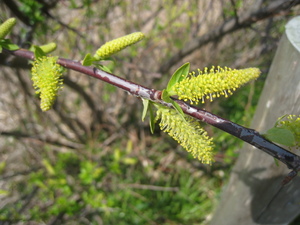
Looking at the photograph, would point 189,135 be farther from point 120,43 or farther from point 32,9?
point 32,9

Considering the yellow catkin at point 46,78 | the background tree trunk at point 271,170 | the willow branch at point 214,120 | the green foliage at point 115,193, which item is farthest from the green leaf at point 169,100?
the green foliage at point 115,193

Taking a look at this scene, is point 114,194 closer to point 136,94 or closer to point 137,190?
point 137,190

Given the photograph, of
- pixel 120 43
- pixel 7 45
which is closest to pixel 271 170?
pixel 120 43

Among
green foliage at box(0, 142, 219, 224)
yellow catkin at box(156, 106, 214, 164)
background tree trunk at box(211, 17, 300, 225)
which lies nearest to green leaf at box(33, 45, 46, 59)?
yellow catkin at box(156, 106, 214, 164)

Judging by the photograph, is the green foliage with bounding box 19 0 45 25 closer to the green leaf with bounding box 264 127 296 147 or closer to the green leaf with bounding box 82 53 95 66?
the green leaf with bounding box 82 53 95 66

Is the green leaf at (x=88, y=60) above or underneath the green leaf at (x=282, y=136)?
above

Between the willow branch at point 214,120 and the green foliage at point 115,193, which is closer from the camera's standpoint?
the willow branch at point 214,120

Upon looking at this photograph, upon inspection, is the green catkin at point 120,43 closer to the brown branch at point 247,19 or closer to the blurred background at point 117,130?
the blurred background at point 117,130
